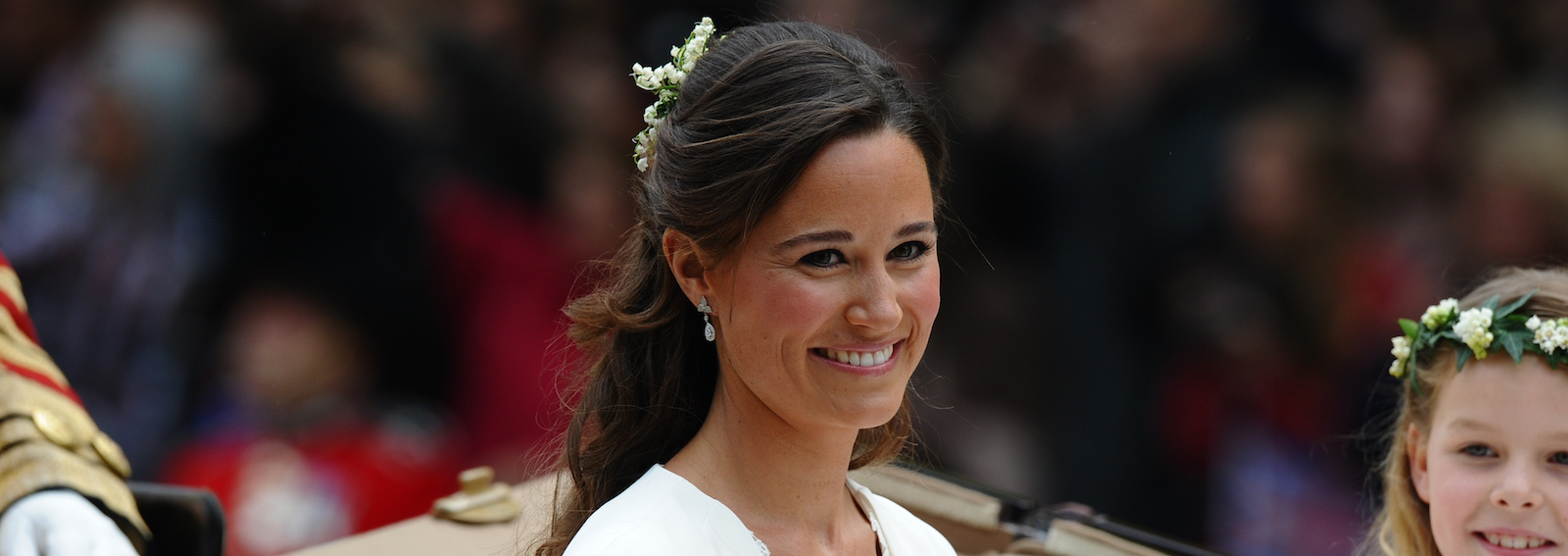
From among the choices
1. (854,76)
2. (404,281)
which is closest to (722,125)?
(854,76)

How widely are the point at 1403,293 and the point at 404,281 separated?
2.95 m

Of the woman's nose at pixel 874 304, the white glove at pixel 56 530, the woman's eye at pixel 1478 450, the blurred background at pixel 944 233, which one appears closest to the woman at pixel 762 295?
the woman's nose at pixel 874 304

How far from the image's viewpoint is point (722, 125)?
1.96 m

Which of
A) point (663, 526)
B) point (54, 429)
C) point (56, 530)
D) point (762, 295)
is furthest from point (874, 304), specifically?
point (54, 429)

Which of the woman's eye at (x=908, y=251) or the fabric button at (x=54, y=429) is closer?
the woman's eye at (x=908, y=251)

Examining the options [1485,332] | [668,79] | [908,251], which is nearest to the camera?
[908,251]

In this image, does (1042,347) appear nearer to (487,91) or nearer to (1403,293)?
(1403,293)

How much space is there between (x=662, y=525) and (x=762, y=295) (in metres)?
0.36

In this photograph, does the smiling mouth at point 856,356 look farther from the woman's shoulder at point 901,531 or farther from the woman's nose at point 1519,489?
the woman's nose at point 1519,489

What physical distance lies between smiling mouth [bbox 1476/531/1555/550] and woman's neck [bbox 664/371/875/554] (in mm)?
1116

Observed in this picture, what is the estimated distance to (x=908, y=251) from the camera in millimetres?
2020

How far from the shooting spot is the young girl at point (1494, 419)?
2312mm

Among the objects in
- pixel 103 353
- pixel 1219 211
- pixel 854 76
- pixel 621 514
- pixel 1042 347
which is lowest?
pixel 621 514

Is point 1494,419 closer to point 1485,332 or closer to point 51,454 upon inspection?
point 1485,332
